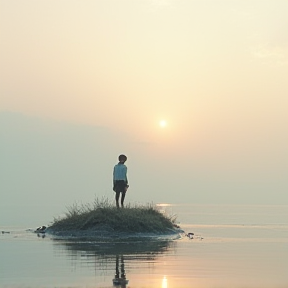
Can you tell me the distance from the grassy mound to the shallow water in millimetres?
1647

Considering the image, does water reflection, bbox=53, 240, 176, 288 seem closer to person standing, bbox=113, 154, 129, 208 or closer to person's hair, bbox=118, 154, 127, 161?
person standing, bbox=113, 154, 129, 208

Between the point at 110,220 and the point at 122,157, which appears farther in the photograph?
the point at 122,157

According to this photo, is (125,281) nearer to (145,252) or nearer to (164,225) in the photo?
(145,252)

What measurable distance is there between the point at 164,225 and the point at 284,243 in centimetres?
503

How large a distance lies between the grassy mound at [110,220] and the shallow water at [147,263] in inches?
64.9

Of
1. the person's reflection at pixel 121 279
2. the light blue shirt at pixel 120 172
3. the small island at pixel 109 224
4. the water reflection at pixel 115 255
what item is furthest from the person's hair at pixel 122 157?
the person's reflection at pixel 121 279

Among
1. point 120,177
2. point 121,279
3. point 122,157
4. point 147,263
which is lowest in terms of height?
point 121,279

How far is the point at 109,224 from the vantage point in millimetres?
25422

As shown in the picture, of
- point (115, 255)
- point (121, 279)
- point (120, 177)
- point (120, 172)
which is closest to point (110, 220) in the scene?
point (120, 177)

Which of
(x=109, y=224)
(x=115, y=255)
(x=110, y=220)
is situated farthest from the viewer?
(x=110, y=220)

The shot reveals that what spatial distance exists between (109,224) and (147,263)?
8.74 meters

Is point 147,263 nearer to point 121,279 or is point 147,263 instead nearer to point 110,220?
point 121,279

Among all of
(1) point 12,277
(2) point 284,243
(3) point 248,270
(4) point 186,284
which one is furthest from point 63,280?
(2) point 284,243

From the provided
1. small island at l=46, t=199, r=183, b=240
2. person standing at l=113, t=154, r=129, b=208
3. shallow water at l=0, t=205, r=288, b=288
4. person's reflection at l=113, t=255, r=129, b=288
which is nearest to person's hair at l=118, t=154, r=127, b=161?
person standing at l=113, t=154, r=129, b=208
